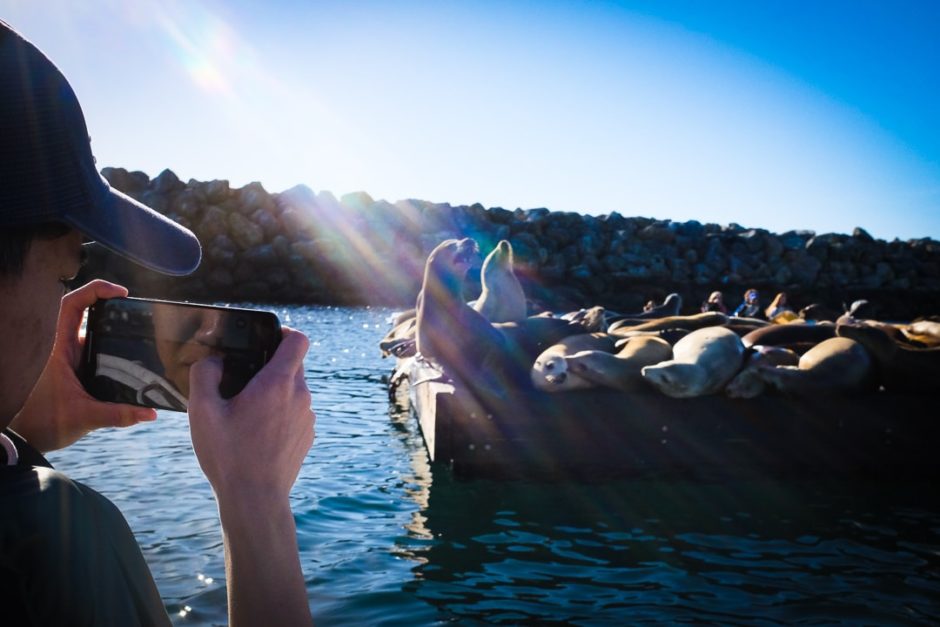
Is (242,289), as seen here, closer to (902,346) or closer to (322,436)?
(322,436)

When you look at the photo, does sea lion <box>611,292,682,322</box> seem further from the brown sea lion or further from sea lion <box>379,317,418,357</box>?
sea lion <box>379,317,418,357</box>

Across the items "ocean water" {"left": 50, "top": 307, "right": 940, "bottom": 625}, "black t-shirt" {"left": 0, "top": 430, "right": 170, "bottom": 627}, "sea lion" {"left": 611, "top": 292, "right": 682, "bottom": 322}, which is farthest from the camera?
"sea lion" {"left": 611, "top": 292, "right": 682, "bottom": 322}

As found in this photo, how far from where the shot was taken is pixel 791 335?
7.04 m

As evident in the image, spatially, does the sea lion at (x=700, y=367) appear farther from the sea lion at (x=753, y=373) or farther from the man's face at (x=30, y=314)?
the man's face at (x=30, y=314)

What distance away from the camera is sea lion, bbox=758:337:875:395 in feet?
18.9

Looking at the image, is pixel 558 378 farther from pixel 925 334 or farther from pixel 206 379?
pixel 206 379

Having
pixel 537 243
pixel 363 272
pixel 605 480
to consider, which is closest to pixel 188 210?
pixel 363 272

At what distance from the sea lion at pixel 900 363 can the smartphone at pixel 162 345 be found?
6.17 m

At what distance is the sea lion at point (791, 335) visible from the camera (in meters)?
6.99

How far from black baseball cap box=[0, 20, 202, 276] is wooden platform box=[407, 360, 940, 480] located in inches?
186

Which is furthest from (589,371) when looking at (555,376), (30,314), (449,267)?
(30,314)

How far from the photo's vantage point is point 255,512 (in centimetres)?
97

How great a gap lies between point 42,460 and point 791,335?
722cm

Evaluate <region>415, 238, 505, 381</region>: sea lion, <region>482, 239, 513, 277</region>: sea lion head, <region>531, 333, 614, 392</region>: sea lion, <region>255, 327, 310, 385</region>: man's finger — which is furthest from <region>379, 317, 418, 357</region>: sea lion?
<region>255, 327, 310, 385</region>: man's finger
